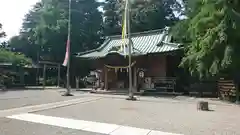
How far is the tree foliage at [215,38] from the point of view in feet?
46.4

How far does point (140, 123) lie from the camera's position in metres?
8.37

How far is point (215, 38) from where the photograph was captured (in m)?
14.8

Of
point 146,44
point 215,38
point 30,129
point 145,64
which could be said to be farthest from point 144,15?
point 30,129

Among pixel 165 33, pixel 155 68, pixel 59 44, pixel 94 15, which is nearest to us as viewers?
pixel 155 68

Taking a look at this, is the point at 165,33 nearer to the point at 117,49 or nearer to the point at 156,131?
the point at 117,49

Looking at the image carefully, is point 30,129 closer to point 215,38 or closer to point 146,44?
point 215,38


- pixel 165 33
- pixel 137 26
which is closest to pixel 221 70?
pixel 165 33

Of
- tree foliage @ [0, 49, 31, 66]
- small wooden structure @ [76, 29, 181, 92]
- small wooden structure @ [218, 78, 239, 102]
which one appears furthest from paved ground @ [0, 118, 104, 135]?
tree foliage @ [0, 49, 31, 66]

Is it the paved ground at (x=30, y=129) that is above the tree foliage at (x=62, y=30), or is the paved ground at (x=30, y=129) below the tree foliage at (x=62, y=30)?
below

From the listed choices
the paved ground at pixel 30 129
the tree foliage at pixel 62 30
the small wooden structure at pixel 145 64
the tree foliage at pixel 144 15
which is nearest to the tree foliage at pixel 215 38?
the small wooden structure at pixel 145 64

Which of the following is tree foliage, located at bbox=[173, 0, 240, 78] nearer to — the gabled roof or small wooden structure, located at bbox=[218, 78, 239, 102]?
small wooden structure, located at bbox=[218, 78, 239, 102]

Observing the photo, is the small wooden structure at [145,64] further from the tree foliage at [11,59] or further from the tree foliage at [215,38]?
the tree foliage at [11,59]

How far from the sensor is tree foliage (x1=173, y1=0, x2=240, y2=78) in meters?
14.2

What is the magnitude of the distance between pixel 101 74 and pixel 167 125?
60.3ft
